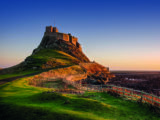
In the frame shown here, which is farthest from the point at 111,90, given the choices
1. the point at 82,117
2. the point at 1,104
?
the point at 1,104

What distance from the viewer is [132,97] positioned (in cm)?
1986

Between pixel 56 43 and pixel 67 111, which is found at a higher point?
pixel 56 43

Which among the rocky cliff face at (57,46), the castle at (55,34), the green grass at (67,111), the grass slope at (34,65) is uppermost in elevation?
the castle at (55,34)

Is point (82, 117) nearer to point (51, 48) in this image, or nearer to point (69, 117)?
point (69, 117)

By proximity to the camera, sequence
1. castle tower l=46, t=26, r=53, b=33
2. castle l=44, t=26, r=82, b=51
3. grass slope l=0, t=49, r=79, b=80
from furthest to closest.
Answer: castle tower l=46, t=26, r=53, b=33 → castle l=44, t=26, r=82, b=51 → grass slope l=0, t=49, r=79, b=80

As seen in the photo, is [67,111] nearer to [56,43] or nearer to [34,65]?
[34,65]

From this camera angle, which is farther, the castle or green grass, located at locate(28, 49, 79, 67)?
the castle

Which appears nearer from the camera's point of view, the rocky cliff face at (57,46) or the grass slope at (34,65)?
the grass slope at (34,65)

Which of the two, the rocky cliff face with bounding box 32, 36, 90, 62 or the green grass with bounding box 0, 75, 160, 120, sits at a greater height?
the rocky cliff face with bounding box 32, 36, 90, 62

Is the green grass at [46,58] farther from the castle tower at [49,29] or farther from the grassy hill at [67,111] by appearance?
the grassy hill at [67,111]

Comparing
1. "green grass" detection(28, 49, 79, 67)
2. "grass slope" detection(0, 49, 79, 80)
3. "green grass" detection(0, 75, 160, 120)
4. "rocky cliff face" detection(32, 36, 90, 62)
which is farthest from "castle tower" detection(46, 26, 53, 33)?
"green grass" detection(0, 75, 160, 120)

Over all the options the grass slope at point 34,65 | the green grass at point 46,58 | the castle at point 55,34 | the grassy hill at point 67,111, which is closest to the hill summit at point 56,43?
the castle at point 55,34

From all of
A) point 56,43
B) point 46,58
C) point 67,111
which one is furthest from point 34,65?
point 67,111

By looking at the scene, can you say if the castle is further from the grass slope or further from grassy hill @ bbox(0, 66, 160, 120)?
grassy hill @ bbox(0, 66, 160, 120)
